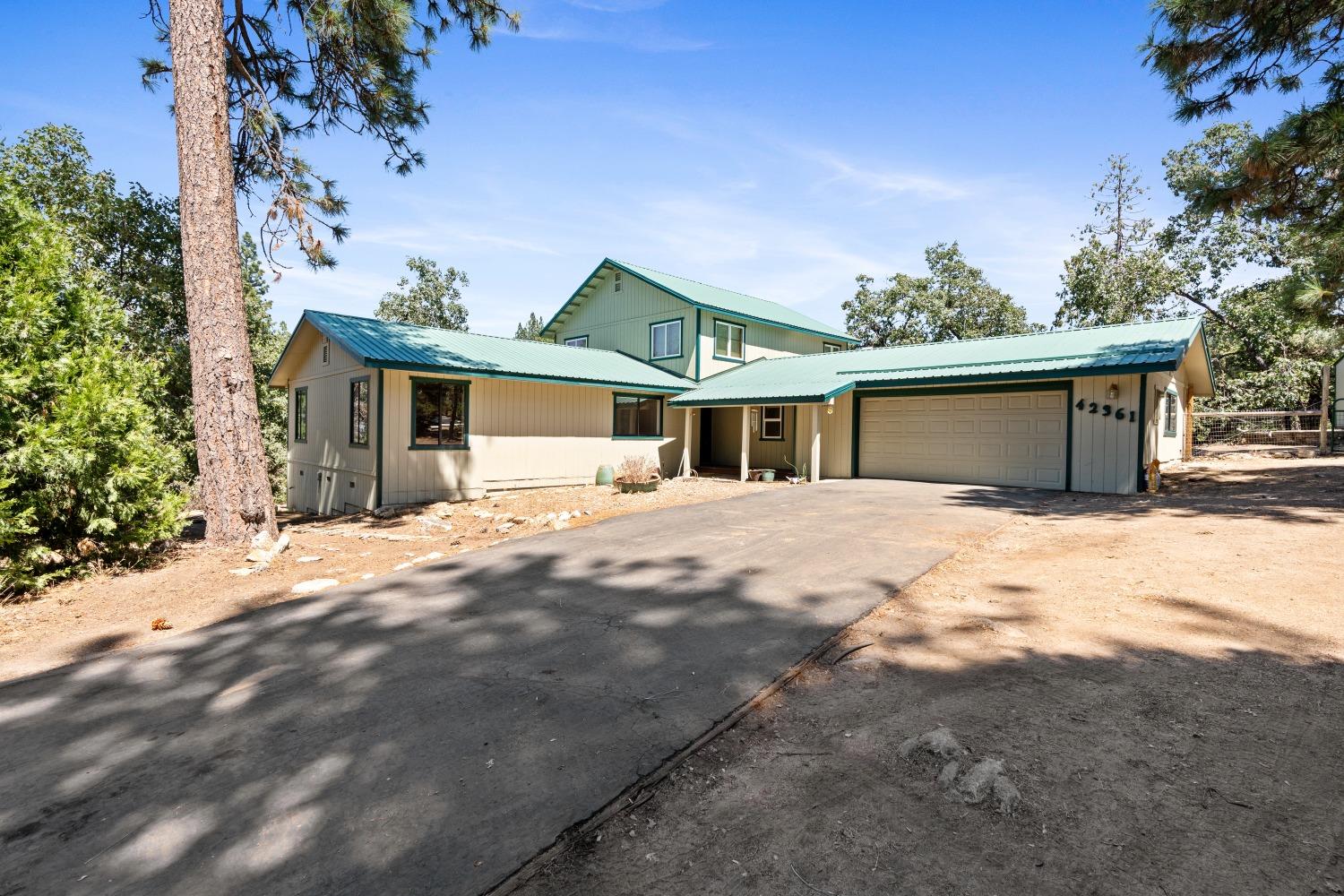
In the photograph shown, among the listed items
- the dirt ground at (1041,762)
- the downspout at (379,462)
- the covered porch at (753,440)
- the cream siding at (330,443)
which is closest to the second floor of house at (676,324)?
the covered porch at (753,440)

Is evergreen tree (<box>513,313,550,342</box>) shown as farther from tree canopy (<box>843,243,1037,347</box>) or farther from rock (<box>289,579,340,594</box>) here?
rock (<box>289,579,340,594</box>)

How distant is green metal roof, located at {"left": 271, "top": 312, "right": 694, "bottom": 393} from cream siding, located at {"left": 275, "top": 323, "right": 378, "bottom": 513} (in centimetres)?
58

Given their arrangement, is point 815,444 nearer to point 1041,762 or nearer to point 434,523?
point 434,523

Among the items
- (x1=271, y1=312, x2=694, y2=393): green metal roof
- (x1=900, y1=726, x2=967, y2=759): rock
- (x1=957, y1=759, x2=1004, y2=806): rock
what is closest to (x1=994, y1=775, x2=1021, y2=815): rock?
(x1=957, y1=759, x2=1004, y2=806): rock

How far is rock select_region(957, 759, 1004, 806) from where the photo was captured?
254cm

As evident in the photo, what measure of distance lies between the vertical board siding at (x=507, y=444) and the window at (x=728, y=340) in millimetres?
4700

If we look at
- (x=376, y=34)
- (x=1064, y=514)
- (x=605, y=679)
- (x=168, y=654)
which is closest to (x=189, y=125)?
(x=376, y=34)

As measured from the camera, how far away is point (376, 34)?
989 cm

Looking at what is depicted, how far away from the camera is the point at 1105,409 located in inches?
511

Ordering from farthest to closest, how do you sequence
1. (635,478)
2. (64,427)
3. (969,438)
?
(969,438) → (635,478) → (64,427)

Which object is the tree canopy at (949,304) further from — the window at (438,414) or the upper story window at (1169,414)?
the window at (438,414)

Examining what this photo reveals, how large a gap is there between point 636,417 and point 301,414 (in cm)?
890

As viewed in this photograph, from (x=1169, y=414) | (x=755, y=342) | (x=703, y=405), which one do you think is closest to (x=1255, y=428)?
(x=1169, y=414)

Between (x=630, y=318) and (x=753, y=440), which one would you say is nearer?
(x=753, y=440)
